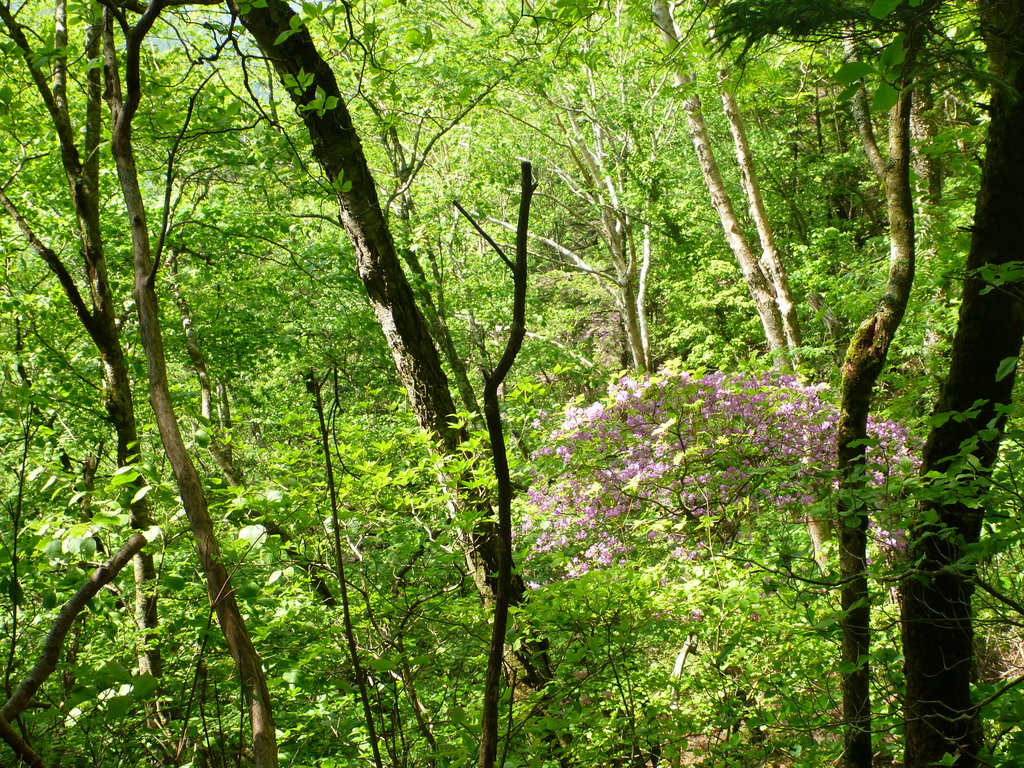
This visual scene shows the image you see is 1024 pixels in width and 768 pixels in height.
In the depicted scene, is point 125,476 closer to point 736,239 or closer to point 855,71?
point 855,71

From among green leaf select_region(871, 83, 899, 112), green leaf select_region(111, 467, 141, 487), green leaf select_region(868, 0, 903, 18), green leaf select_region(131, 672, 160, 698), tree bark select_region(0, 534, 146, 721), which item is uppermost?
green leaf select_region(868, 0, 903, 18)

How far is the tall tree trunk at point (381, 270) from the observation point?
2.93 m

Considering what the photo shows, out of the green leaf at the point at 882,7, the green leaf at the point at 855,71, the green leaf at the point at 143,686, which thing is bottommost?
the green leaf at the point at 143,686

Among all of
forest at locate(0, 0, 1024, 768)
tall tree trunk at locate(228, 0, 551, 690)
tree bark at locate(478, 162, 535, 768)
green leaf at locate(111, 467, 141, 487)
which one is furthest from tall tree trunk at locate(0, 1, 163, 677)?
tree bark at locate(478, 162, 535, 768)

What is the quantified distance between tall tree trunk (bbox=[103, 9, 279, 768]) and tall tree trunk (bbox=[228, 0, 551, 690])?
6.06 ft

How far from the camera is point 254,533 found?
116 cm

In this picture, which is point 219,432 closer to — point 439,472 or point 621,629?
point 439,472

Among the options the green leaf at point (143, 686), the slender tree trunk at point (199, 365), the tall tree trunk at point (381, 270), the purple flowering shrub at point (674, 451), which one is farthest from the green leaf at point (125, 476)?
the slender tree trunk at point (199, 365)

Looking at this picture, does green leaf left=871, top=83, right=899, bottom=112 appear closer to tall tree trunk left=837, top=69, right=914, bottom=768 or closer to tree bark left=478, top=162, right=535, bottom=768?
tree bark left=478, top=162, right=535, bottom=768

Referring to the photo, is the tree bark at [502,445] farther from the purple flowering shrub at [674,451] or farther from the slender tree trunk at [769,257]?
the slender tree trunk at [769,257]

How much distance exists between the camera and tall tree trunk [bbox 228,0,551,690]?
2.93 m

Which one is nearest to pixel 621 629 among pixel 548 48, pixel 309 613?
pixel 309 613

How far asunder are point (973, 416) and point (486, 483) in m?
1.76

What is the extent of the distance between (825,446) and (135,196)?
5.46 meters
